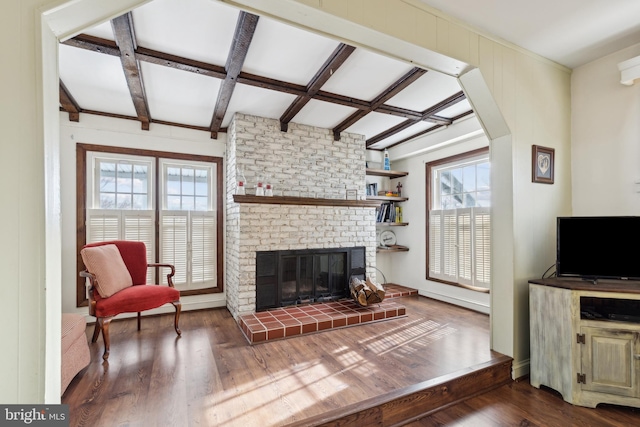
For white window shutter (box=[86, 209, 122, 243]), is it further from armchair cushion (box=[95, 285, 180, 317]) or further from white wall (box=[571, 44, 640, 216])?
white wall (box=[571, 44, 640, 216])

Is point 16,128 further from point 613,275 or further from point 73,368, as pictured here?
point 613,275

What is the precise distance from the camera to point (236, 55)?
2201 mm

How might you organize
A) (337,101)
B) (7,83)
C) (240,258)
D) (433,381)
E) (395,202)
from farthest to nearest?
(395,202), (240,258), (337,101), (433,381), (7,83)

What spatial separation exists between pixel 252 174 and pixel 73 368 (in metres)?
2.45

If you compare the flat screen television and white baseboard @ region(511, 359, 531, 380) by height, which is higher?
the flat screen television

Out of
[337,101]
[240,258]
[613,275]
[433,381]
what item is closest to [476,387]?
[433,381]

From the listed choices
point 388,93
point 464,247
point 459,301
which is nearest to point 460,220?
point 464,247

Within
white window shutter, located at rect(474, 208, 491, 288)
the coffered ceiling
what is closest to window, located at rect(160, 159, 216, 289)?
the coffered ceiling

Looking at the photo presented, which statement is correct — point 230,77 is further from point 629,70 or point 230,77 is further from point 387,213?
point 387,213

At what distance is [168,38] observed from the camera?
2.09 metres

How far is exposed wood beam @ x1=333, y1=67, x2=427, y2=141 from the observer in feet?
8.32

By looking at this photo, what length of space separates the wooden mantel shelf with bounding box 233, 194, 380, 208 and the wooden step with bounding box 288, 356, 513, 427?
2.35 metres

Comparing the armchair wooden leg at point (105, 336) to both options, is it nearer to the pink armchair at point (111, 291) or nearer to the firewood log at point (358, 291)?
the pink armchair at point (111, 291)

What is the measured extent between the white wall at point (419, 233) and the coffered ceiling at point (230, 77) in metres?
0.42
